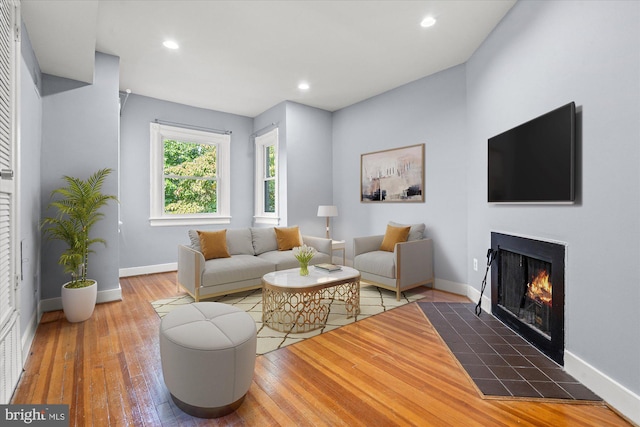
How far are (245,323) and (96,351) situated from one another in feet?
4.74

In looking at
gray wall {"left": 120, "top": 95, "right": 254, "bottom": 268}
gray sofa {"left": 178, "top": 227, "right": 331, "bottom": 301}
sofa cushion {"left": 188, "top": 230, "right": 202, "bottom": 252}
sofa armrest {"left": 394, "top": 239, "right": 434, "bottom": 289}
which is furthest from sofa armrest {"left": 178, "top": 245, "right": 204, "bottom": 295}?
sofa armrest {"left": 394, "top": 239, "right": 434, "bottom": 289}

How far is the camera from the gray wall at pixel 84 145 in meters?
3.27

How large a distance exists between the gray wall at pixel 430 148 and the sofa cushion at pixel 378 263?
2.59 feet

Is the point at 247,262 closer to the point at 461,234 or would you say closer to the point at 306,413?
the point at 306,413

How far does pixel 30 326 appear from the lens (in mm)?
2627

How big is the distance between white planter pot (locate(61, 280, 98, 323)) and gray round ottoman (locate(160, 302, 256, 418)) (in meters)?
1.80

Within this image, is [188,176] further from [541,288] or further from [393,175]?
[541,288]

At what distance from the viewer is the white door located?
5.87 feet

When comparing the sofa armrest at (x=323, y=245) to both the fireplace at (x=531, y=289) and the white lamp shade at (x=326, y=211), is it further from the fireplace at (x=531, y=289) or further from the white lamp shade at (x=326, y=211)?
the fireplace at (x=531, y=289)

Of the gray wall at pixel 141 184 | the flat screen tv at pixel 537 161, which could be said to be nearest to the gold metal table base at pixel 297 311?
the flat screen tv at pixel 537 161

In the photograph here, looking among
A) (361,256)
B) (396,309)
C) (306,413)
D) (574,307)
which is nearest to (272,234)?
(361,256)

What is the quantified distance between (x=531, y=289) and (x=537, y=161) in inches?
42.2

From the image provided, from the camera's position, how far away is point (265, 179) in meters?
6.01

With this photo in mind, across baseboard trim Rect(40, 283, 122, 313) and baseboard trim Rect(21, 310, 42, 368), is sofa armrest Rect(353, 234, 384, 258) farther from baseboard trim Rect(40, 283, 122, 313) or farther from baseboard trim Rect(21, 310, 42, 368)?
baseboard trim Rect(21, 310, 42, 368)
